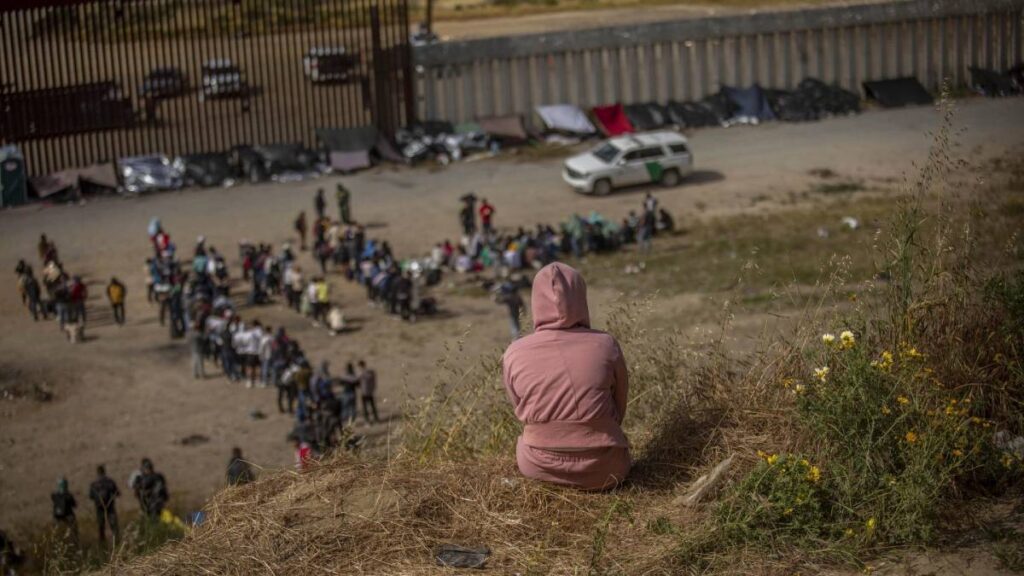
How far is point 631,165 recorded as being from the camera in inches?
1264

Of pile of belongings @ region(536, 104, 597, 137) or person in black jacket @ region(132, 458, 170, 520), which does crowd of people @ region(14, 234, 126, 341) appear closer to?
person in black jacket @ region(132, 458, 170, 520)

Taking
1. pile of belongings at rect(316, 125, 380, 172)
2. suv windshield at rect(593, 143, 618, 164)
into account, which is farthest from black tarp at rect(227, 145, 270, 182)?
suv windshield at rect(593, 143, 618, 164)

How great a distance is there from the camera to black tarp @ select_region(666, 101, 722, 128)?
124 ft

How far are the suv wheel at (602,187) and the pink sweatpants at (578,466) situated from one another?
25.6 meters

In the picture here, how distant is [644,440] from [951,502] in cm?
172

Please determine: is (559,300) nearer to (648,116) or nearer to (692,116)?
(648,116)

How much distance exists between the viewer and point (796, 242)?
27.6m

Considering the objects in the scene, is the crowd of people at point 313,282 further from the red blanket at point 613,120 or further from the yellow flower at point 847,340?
the yellow flower at point 847,340

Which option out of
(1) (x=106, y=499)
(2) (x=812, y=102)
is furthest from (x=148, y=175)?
(1) (x=106, y=499)

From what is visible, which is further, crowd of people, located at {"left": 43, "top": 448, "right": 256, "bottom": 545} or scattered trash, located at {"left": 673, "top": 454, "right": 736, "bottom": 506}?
crowd of people, located at {"left": 43, "top": 448, "right": 256, "bottom": 545}

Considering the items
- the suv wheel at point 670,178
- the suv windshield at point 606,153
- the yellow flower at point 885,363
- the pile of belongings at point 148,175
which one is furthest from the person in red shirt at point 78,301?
the yellow flower at point 885,363

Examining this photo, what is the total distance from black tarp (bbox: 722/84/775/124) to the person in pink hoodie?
3264 cm

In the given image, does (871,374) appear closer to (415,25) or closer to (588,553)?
(588,553)

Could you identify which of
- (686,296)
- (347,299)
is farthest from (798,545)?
(347,299)
